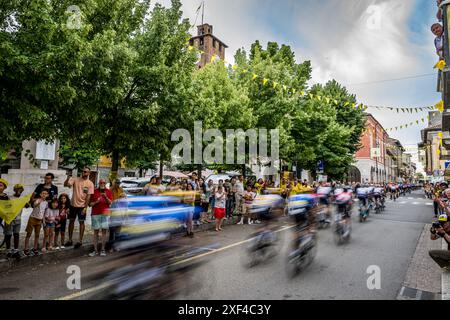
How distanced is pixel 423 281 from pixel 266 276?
282cm

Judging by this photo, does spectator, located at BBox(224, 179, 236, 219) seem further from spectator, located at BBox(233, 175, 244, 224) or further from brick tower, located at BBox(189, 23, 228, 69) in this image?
brick tower, located at BBox(189, 23, 228, 69)

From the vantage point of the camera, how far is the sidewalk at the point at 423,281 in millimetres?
4992

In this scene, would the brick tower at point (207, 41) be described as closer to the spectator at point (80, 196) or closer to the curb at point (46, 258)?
the spectator at point (80, 196)

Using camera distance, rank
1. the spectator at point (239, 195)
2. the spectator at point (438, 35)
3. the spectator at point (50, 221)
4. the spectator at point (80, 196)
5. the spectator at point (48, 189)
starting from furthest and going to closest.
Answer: the spectator at point (239, 195), the spectator at point (438, 35), the spectator at point (80, 196), the spectator at point (48, 189), the spectator at point (50, 221)

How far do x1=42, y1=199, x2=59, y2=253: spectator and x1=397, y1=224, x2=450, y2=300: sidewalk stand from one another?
728 cm

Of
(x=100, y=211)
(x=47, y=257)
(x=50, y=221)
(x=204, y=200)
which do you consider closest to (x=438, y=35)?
(x=204, y=200)

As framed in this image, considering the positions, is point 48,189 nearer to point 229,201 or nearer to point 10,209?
point 10,209

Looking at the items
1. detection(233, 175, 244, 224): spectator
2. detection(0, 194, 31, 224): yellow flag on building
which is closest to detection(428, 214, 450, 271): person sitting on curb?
detection(0, 194, 31, 224): yellow flag on building

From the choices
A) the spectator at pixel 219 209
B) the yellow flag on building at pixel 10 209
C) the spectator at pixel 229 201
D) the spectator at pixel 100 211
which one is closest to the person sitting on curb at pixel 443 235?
the spectator at pixel 100 211

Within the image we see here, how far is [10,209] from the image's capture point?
22.7ft

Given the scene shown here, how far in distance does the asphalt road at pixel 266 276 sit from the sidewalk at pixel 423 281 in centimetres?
15
